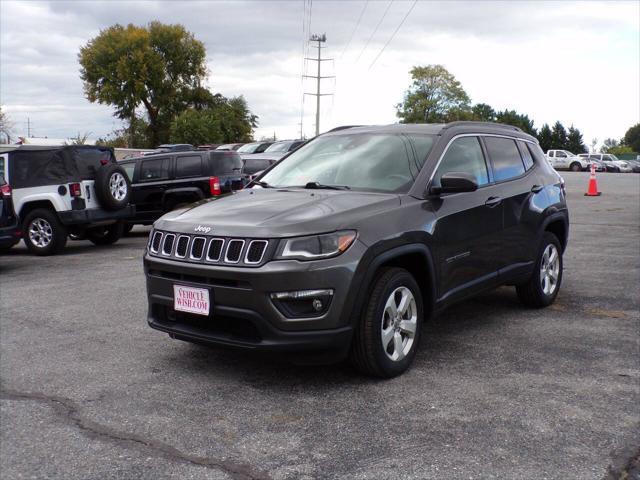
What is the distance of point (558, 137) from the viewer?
4695 inches

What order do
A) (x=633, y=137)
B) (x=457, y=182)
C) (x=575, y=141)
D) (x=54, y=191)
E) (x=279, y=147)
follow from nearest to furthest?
(x=457, y=182)
(x=54, y=191)
(x=279, y=147)
(x=575, y=141)
(x=633, y=137)

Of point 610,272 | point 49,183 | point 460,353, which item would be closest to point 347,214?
point 460,353

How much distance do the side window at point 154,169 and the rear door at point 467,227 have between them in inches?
372

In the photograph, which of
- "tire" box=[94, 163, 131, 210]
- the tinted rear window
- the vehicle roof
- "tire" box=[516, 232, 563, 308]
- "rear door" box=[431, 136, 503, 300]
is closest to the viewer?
"rear door" box=[431, 136, 503, 300]

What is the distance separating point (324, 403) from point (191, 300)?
1044mm

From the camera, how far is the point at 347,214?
450 cm

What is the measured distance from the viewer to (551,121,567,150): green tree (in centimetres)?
11831

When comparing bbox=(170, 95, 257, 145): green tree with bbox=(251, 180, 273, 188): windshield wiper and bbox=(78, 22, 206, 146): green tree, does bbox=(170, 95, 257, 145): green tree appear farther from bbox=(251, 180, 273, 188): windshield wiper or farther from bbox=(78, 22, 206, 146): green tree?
bbox=(251, 180, 273, 188): windshield wiper

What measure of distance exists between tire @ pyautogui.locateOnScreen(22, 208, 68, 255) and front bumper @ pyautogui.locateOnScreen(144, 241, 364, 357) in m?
8.18

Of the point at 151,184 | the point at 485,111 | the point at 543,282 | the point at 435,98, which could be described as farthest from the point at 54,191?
the point at 485,111

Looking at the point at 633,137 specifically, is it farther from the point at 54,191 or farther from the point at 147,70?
the point at 54,191

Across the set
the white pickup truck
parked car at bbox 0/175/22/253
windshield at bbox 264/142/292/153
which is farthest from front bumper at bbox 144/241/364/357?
the white pickup truck

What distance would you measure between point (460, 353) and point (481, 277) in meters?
0.70

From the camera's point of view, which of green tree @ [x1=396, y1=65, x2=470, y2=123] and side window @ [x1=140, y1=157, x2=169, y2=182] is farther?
green tree @ [x1=396, y1=65, x2=470, y2=123]
